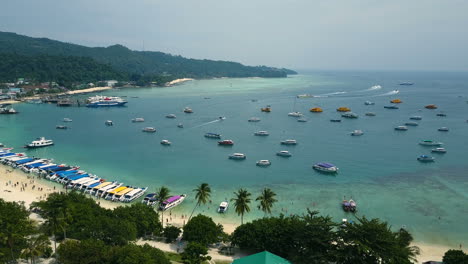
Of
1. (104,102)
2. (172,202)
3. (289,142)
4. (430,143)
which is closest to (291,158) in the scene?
(289,142)

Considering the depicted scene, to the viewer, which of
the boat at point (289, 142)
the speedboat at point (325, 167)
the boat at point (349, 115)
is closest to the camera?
the speedboat at point (325, 167)

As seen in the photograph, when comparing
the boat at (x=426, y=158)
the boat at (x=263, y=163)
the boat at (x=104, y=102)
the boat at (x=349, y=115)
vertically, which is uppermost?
the boat at (x=104, y=102)

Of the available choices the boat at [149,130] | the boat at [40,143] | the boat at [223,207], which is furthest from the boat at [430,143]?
the boat at [40,143]

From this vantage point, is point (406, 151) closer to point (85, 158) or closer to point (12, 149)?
point (85, 158)

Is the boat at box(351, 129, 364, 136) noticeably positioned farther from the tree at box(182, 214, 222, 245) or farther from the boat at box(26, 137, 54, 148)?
the boat at box(26, 137, 54, 148)

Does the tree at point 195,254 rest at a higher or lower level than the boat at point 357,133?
lower

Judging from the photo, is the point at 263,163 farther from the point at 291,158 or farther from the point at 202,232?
the point at 202,232

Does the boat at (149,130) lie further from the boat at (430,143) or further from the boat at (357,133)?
the boat at (430,143)

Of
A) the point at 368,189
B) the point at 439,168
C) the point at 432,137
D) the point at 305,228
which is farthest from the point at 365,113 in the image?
the point at 305,228
